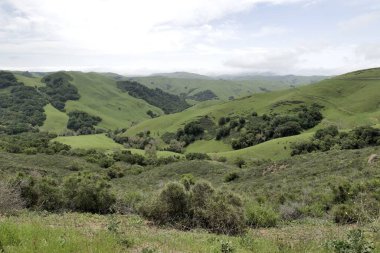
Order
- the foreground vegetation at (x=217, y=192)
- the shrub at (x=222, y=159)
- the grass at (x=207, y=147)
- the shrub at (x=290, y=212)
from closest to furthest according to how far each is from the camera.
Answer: the foreground vegetation at (x=217, y=192)
the shrub at (x=290, y=212)
the shrub at (x=222, y=159)
the grass at (x=207, y=147)

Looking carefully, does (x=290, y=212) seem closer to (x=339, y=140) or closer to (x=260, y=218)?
(x=260, y=218)

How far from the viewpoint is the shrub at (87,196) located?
23.0 m

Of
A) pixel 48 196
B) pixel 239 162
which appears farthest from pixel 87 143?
pixel 48 196

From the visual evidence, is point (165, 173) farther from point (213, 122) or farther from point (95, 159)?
point (213, 122)

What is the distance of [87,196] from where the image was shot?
74.9ft

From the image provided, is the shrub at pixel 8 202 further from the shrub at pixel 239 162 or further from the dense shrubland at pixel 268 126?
the dense shrubland at pixel 268 126

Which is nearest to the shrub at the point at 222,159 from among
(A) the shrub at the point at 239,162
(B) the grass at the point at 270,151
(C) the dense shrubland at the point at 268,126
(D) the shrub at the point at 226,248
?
(B) the grass at the point at 270,151

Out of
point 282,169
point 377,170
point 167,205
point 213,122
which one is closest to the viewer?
point 167,205

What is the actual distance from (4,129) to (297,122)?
5293 inches

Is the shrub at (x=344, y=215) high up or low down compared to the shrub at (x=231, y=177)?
up

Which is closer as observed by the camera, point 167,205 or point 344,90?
point 167,205

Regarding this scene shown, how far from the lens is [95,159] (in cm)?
9506

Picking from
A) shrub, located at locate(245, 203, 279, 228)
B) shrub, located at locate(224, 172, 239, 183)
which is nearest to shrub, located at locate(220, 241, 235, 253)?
shrub, located at locate(245, 203, 279, 228)

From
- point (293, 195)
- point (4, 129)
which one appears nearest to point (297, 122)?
point (293, 195)
